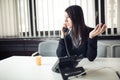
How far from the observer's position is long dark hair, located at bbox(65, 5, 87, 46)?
2184 millimetres

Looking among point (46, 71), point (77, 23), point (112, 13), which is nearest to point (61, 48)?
point (77, 23)

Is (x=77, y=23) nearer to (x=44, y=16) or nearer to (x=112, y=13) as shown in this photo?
(x=112, y=13)

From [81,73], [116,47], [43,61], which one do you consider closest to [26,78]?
[81,73]

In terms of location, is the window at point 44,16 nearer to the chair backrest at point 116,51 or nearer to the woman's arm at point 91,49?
the chair backrest at point 116,51

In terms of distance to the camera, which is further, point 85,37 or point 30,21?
point 30,21

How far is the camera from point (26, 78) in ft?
5.24

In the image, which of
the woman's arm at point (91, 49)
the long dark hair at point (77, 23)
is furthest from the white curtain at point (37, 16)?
the woman's arm at point (91, 49)

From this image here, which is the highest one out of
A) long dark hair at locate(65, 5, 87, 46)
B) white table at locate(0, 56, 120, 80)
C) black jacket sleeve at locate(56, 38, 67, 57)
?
long dark hair at locate(65, 5, 87, 46)

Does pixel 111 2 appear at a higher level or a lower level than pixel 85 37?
higher

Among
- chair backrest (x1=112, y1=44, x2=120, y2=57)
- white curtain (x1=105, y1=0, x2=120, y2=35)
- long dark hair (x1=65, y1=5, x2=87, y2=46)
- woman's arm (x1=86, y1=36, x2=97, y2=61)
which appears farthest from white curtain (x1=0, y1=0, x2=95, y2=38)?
→ woman's arm (x1=86, y1=36, x2=97, y2=61)

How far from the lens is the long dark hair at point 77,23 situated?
218cm

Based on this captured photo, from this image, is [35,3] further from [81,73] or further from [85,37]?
[81,73]

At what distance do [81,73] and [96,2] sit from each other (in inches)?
85.6

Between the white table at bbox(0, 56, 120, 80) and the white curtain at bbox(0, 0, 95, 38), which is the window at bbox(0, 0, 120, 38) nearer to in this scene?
the white curtain at bbox(0, 0, 95, 38)
